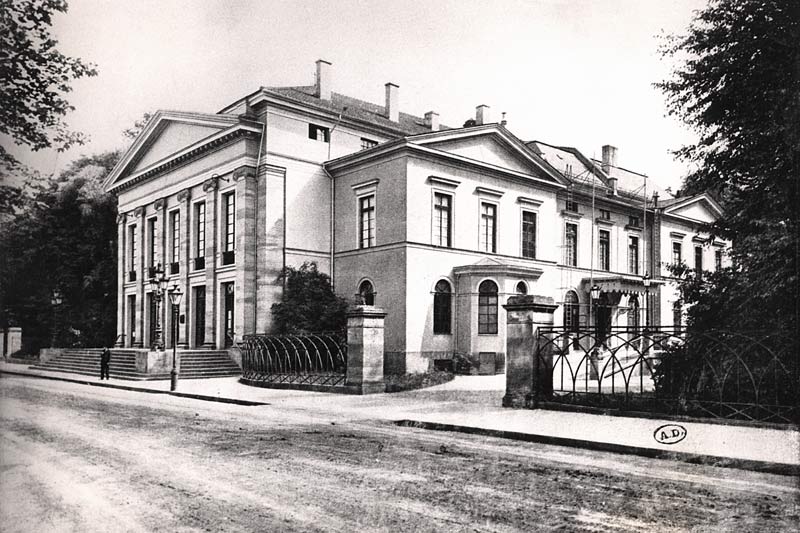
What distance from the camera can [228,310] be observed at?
28438 mm

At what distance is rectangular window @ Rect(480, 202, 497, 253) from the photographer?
27750 mm

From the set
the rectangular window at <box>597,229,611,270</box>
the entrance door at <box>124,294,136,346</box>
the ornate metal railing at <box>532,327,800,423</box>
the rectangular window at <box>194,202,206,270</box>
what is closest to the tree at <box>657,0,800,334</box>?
the ornate metal railing at <box>532,327,800,423</box>

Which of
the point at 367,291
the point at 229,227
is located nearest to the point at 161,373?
the point at 229,227

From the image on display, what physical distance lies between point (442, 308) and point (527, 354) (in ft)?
41.4

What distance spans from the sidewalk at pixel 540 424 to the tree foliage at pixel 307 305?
646 cm

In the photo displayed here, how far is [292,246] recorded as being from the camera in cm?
2686

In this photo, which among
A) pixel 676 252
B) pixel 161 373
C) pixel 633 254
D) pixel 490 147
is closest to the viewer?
pixel 161 373

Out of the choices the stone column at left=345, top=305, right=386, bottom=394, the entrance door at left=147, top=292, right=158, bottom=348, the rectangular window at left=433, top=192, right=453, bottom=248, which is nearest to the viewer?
the stone column at left=345, top=305, right=386, bottom=394

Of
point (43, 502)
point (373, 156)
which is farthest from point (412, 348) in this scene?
point (43, 502)

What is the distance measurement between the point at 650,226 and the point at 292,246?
22867 millimetres

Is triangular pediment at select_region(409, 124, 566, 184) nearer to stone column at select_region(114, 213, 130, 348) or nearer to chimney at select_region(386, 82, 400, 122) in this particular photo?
chimney at select_region(386, 82, 400, 122)

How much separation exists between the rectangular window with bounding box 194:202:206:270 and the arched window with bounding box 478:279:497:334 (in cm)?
1350

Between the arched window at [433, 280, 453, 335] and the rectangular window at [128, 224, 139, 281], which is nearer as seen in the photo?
the arched window at [433, 280, 453, 335]

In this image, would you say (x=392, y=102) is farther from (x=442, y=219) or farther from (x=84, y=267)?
(x=84, y=267)
